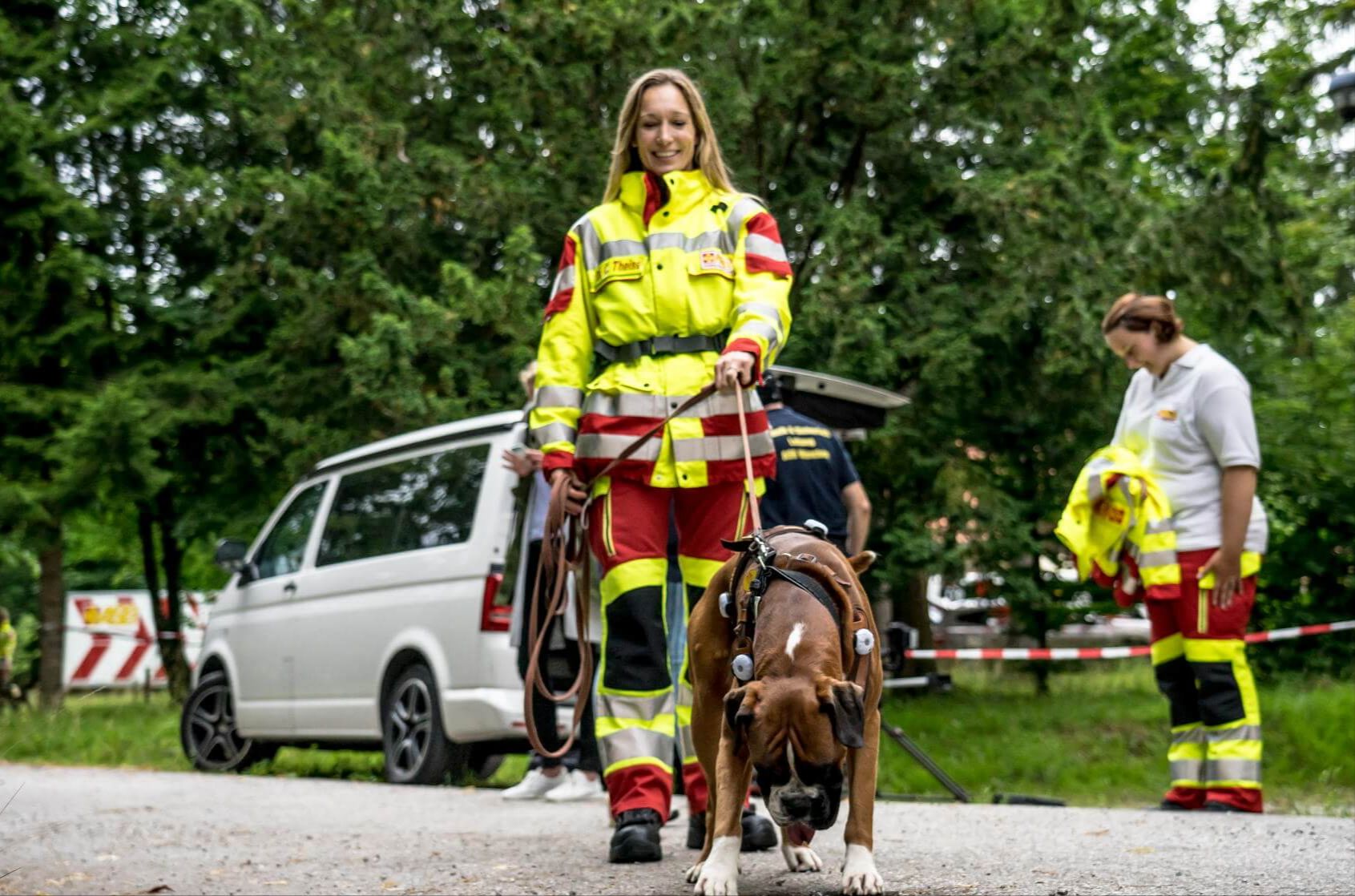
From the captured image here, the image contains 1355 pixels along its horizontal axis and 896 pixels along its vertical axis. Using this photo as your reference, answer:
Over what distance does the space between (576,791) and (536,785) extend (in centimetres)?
21

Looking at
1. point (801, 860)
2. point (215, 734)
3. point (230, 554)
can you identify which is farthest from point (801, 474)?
point (215, 734)

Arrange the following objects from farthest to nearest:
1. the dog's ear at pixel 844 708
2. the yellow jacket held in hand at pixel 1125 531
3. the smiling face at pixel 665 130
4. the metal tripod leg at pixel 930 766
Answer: the metal tripod leg at pixel 930 766, the yellow jacket held in hand at pixel 1125 531, the smiling face at pixel 665 130, the dog's ear at pixel 844 708

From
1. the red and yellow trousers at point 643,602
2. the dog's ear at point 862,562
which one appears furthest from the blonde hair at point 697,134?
the dog's ear at point 862,562

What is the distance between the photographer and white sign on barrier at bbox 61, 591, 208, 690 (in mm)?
24234

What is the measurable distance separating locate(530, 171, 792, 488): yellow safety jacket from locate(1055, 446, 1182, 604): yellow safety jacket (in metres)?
2.55

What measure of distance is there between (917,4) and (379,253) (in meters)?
5.25

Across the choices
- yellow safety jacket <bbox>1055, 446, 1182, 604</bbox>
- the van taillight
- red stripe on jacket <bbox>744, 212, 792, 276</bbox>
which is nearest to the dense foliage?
the van taillight

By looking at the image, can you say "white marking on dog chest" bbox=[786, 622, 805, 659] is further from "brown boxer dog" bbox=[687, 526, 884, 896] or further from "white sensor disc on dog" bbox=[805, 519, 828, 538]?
"white sensor disc on dog" bbox=[805, 519, 828, 538]

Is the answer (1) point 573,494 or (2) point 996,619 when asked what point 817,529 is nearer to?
(1) point 573,494

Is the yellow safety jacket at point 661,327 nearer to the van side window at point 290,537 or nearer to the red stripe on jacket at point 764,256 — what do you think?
the red stripe on jacket at point 764,256

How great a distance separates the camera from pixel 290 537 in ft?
36.8

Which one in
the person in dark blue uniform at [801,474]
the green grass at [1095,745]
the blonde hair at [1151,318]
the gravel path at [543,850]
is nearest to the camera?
the gravel path at [543,850]

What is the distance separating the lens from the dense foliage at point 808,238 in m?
14.2

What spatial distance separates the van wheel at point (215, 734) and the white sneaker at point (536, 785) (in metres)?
3.24
